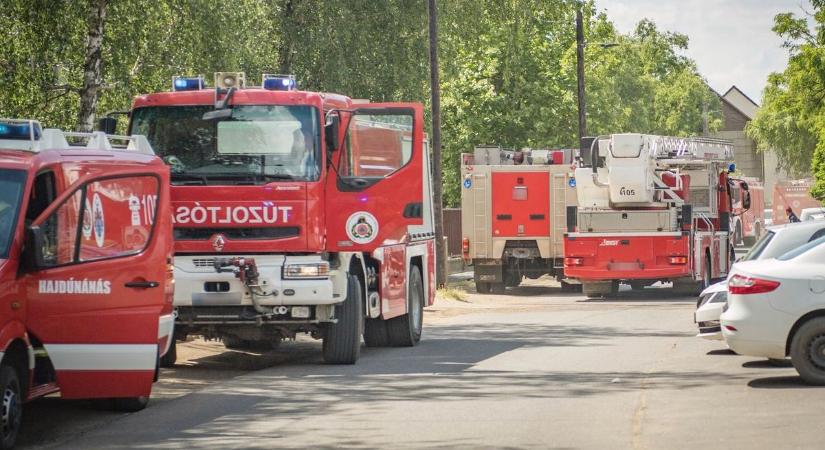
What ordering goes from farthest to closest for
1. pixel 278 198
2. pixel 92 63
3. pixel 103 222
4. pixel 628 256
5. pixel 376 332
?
1. pixel 628 256
2. pixel 92 63
3. pixel 376 332
4. pixel 278 198
5. pixel 103 222

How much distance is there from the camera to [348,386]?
15258 mm

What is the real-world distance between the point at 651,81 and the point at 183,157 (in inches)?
3342

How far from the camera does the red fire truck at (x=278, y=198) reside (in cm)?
1677

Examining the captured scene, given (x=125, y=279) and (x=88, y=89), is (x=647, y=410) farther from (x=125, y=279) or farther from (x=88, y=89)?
(x=88, y=89)

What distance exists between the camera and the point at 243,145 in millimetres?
17047

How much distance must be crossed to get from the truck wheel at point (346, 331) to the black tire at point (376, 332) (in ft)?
8.45

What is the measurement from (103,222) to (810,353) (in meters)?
6.52

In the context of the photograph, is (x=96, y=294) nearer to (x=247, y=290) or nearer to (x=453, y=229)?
(x=247, y=290)

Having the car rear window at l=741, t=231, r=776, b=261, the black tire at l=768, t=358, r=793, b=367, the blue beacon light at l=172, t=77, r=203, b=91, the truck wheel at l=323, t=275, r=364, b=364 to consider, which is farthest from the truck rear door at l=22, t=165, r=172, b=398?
the black tire at l=768, t=358, r=793, b=367

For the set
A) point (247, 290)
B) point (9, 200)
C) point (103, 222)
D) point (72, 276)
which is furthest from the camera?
A: point (247, 290)

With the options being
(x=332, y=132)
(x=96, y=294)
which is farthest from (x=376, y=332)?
(x=96, y=294)

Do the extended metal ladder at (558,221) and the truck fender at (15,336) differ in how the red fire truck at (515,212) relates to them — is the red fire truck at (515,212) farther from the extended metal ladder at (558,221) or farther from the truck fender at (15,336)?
the truck fender at (15,336)

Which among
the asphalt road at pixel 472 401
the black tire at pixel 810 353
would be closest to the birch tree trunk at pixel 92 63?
the asphalt road at pixel 472 401

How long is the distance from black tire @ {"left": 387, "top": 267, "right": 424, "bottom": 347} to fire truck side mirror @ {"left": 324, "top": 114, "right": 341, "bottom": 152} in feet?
11.5
